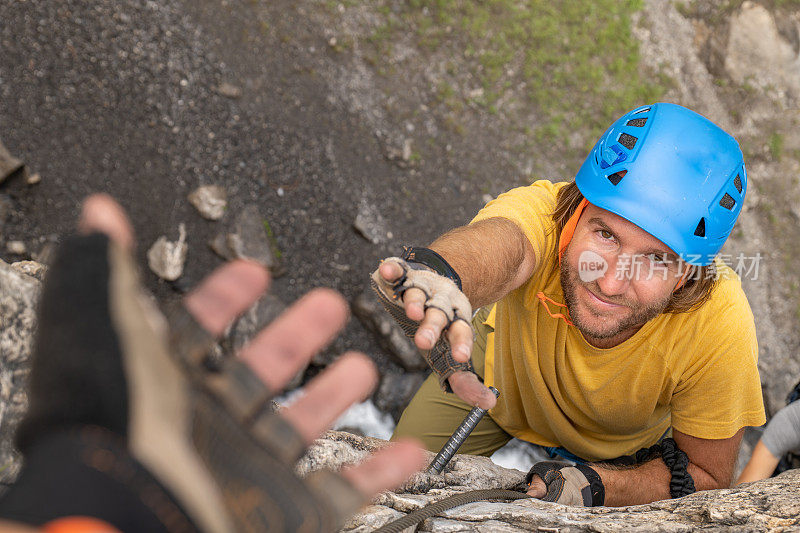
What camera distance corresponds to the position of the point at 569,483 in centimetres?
305

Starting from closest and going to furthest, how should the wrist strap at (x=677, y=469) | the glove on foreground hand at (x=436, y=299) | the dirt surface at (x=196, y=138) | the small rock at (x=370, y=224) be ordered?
the glove on foreground hand at (x=436, y=299), the wrist strap at (x=677, y=469), the dirt surface at (x=196, y=138), the small rock at (x=370, y=224)

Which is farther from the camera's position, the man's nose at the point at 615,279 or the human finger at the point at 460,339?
the man's nose at the point at 615,279

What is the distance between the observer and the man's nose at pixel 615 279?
2.79m

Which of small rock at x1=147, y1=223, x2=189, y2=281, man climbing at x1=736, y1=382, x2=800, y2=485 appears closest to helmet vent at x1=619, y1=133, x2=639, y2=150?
man climbing at x1=736, y1=382, x2=800, y2=485

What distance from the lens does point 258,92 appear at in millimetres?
5816

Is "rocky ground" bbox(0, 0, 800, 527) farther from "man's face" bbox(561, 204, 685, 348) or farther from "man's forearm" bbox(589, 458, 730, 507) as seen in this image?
"man's face" bbox(561, 204, 685, 348)

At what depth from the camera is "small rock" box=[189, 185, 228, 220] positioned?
5.29m

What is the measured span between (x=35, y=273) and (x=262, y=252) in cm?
304

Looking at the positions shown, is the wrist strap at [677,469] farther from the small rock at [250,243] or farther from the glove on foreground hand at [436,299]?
the small rock at [250,243]

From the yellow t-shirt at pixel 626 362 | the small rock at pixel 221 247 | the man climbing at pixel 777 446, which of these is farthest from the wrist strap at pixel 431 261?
the man climbing at pixel 777 446

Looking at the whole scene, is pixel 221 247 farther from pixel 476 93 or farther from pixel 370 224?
pixel 476 93

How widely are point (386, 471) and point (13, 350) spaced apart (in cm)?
140

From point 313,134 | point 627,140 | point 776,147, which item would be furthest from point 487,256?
point 776,147

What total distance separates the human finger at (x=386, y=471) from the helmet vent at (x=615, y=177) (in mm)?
2025
